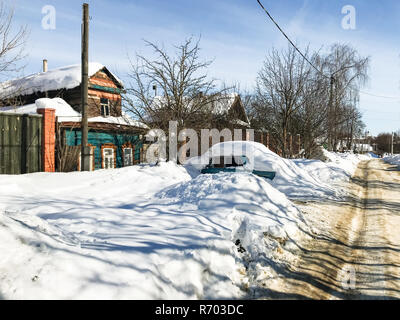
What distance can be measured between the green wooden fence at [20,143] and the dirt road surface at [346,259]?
30.9ft

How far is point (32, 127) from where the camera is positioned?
9930 millimetres

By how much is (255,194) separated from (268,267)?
2.14m

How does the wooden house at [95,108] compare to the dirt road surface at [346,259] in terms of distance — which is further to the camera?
the wooden house at [95,108]

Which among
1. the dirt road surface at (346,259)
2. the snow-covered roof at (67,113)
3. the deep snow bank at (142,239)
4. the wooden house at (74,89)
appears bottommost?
the dirt road surface at (346,259)

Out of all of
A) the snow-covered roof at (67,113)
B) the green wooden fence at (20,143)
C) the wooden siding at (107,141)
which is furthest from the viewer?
the snow-covered roof at (67,113)

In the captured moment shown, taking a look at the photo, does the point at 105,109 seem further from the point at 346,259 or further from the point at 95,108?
the point at 346,259

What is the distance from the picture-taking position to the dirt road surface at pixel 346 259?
3391 mm

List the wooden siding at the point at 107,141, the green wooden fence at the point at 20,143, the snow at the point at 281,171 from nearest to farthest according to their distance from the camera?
1. the green wooden fence at the point at 20,143
2. the snow at the point at 281,171
3. the wooden siding at the point at 107,141

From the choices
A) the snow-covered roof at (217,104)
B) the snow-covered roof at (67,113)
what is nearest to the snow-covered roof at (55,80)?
the snow-covered roof at (67,113)

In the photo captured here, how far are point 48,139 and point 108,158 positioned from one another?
17.7 ft

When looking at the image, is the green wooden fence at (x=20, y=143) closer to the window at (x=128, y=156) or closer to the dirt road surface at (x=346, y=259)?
the window at (x=128, y=156)

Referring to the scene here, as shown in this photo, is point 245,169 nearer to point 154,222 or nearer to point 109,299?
point 154,222

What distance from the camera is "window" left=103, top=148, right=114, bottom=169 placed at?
50.8ft
